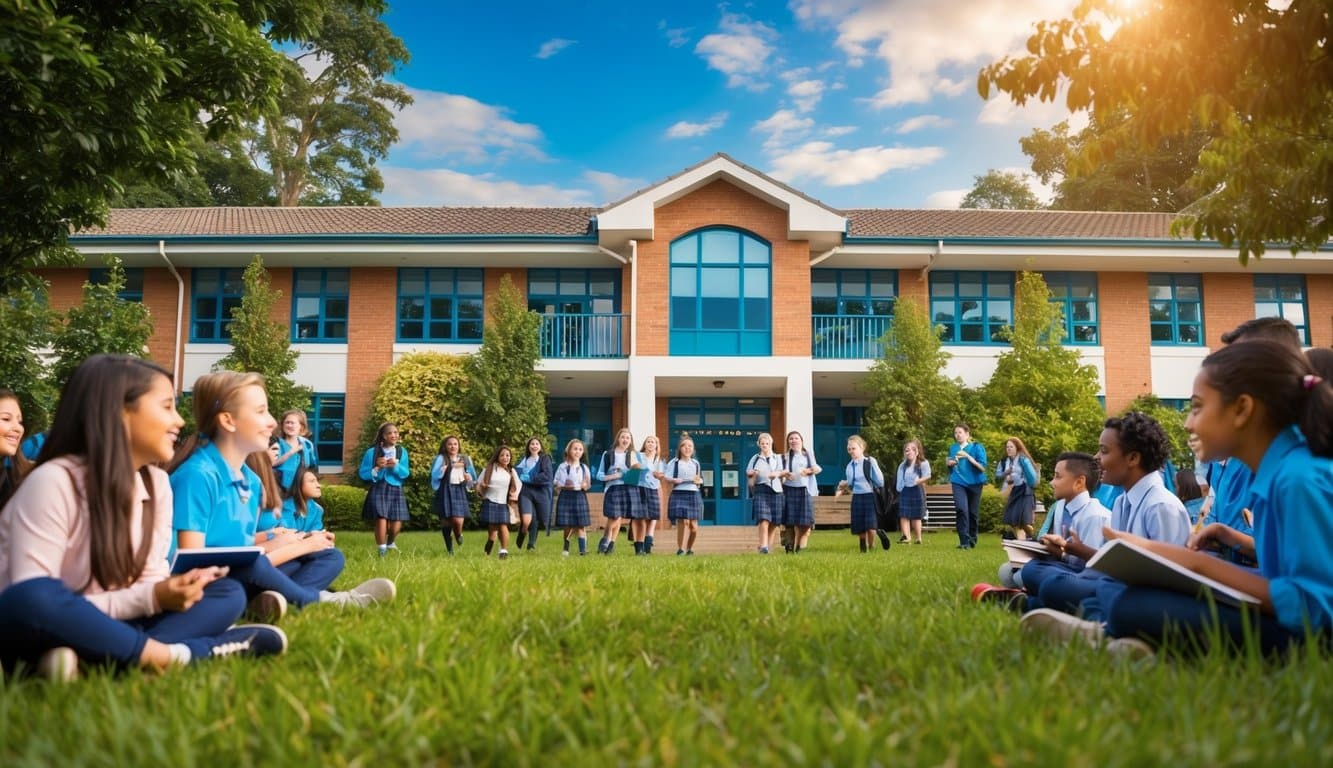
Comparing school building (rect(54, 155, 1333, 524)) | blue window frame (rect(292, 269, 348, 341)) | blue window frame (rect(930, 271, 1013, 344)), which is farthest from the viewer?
blue window frame (rect(930, 271, 1013, 344))

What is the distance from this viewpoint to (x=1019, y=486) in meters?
14.2

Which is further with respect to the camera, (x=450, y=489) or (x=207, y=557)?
(x=450, y=489)

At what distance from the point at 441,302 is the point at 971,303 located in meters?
13.7

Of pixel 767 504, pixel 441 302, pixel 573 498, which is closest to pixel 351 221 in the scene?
pixel 441 302

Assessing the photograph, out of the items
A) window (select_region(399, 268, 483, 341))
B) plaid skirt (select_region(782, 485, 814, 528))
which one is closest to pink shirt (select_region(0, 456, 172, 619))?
plaid skirt (select_region(782, 485, 814, 528))

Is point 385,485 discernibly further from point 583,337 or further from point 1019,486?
point 583,337

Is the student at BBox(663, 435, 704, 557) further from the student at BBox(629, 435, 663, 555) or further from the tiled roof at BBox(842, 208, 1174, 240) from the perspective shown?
the tiled roof at BBox(842, 208, 1174, 240)

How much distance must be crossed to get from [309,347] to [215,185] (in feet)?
62.4

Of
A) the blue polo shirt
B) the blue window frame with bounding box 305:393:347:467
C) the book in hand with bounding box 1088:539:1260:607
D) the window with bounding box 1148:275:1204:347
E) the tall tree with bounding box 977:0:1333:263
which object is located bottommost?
the book in hand with bounding box 1088:539:1260:607

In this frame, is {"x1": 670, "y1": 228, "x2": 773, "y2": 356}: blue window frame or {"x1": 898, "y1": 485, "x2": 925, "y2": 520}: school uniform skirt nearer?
{"x1": 898, "y1": 485, "x2": 925, "y2": 520}: school uniform skirt

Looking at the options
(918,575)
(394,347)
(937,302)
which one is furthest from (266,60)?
(937,302)

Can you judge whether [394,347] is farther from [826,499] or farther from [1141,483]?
[1141,483]

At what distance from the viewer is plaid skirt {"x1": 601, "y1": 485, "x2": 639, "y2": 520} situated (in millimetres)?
13828

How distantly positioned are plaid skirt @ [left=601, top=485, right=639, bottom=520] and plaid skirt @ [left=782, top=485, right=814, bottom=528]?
2251 mm
